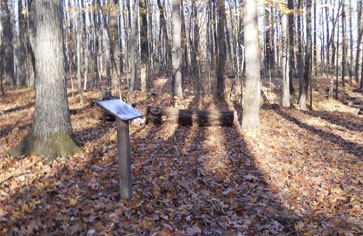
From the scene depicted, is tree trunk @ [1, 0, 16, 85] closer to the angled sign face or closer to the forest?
the forest

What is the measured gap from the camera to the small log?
10297 millimetres

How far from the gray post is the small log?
560cm

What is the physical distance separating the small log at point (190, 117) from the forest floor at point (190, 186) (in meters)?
0.57

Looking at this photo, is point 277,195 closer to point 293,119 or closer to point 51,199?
point 51,199

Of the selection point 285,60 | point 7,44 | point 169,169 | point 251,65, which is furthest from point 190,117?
point 7,44

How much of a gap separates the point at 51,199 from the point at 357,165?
6642 millimetres

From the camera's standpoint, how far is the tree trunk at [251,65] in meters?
9.48

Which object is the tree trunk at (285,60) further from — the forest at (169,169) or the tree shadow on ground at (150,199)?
the tree shadow on ground at (150,199)

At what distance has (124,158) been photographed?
15.8 feet

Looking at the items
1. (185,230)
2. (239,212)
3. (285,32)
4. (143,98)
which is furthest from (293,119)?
(185,230)

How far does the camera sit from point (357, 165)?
7129 millimetres

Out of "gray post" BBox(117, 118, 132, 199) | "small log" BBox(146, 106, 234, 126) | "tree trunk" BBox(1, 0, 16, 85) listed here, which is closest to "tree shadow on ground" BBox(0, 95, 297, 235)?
"gray post" BBox(117, 118, 132, 199)

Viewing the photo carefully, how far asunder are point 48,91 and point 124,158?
283 centimetres

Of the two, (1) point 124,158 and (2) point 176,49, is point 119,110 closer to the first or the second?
(1) point 124,158
